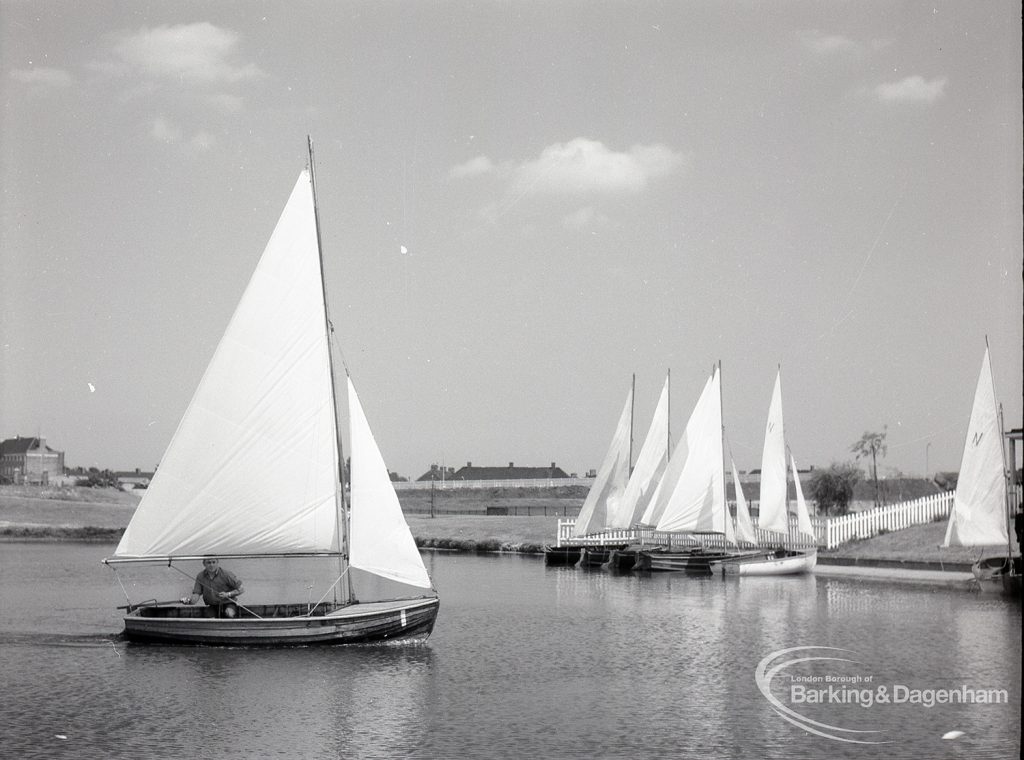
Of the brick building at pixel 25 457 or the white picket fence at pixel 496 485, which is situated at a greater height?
the brick building at pixel 25 457

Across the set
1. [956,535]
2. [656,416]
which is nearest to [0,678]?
[956,535]

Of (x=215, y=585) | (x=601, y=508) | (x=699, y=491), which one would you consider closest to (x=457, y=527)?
(x=601, y=508)

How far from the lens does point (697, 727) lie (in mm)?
19500

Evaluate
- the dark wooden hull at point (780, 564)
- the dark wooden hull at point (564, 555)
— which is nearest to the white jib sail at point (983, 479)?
the dark wooden hull at point (780, 564)

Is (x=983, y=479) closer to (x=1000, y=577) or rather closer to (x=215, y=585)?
(x=1000, y=577)

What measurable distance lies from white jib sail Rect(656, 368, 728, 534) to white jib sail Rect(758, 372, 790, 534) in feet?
6.00

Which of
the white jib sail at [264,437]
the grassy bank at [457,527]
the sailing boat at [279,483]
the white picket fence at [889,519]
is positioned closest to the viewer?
the sailing boat at [279,483]

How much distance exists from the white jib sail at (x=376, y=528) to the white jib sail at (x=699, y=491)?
987 inches

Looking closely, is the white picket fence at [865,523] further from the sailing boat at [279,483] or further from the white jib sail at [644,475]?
the sailing boat at [279,483]

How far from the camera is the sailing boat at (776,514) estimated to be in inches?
1804

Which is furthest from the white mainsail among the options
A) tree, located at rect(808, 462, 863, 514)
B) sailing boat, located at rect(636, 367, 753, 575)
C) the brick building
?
the brick building

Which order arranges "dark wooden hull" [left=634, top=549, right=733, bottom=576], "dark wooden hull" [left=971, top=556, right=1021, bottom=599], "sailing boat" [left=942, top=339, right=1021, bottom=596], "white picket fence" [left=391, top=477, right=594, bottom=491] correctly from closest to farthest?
1. "dark wooden hull" [left=971, top=556, right=1021, bottom=599]
2. "sailing boat" [left=942, top=339, right=1021, bottom=596]
3. "dark wooden hull" [left=634, top=549, right=733, bottom=576]
4. "white picket fence" [left=391, top=477, right=594, bottom=491]

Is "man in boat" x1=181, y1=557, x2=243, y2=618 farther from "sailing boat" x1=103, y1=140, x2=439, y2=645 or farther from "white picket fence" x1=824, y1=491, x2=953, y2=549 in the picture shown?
"white picket fence" x1=824, y1=491, x2=953, y2=549

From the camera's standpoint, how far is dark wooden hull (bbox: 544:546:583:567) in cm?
5788
